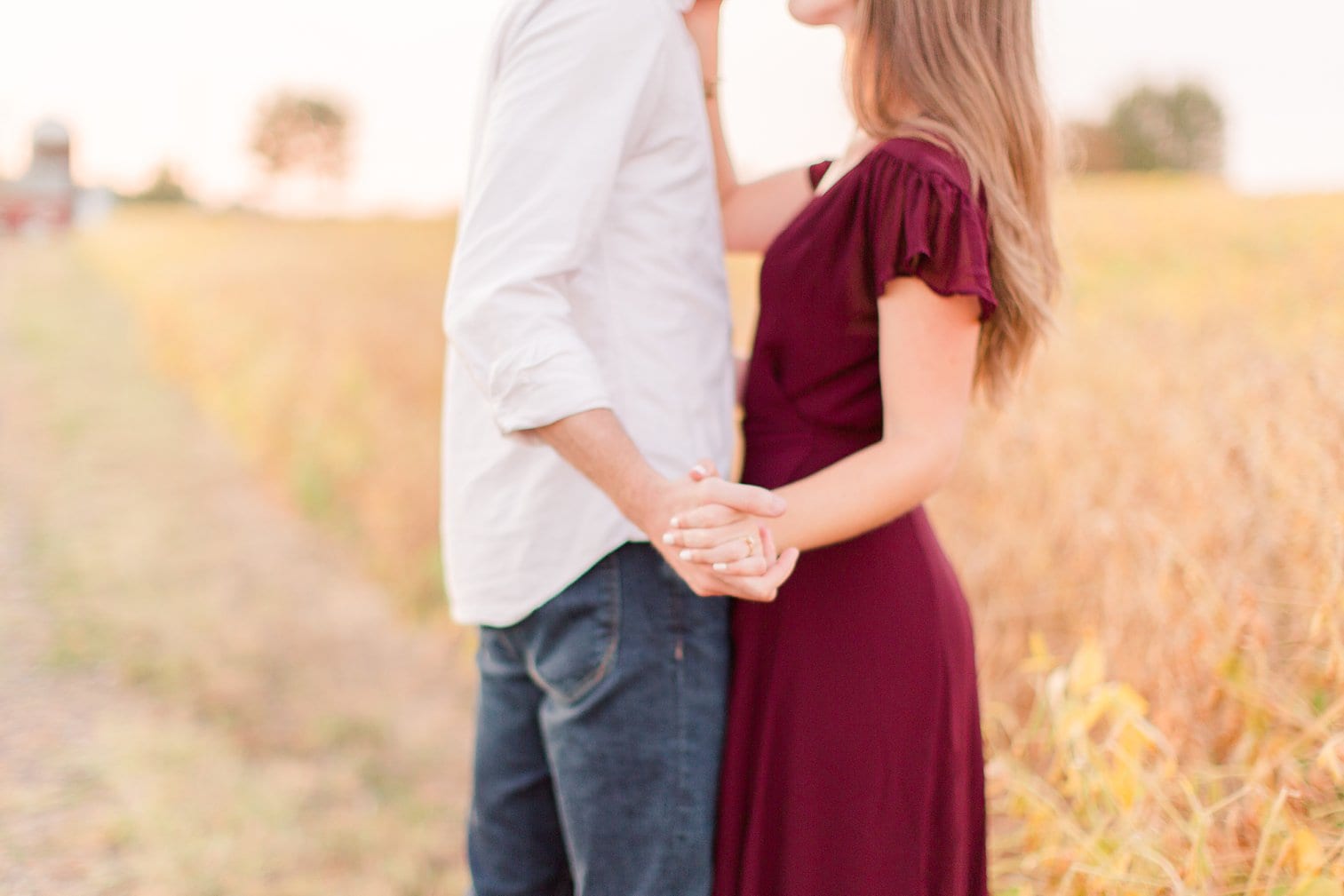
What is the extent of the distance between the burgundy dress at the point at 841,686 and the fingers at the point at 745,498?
0.69 feet

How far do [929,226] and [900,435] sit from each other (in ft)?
0.78

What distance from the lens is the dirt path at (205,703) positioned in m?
2.45

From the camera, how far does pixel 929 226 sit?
1127 millimetres

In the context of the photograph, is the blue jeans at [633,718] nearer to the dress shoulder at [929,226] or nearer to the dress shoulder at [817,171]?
the dress shoulder at [929,226]

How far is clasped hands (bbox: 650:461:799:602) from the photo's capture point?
3.46ft

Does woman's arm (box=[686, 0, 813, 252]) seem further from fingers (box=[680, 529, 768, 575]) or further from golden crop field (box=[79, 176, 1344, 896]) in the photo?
fingers (box=[680, 529, 768, 575])

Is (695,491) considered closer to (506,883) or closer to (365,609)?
(506,883)

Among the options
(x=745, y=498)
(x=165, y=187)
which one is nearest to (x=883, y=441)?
(x=745, y=498)

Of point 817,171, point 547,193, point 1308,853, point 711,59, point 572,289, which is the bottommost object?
point 1308,853

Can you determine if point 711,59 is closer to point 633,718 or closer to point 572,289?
point 572,289

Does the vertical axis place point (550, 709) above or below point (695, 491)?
below

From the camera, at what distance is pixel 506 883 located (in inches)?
56.2

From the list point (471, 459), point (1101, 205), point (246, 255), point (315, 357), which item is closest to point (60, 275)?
point (246, 255)

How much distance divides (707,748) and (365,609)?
3.21 metres
